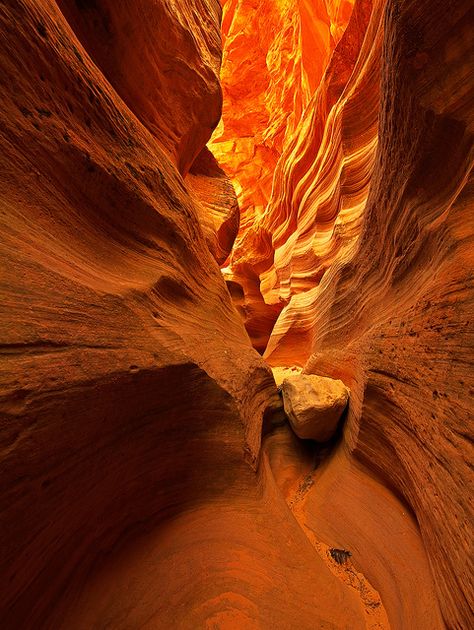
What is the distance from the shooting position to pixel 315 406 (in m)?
2.88

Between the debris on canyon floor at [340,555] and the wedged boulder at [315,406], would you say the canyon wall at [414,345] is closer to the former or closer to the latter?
the debris on canyon floor at [340,555]

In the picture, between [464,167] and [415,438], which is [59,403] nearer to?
[415,438]

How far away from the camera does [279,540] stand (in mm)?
2002

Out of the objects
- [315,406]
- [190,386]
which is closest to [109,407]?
[190,386]

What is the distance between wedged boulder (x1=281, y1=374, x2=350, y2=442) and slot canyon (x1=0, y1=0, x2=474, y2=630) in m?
0.04

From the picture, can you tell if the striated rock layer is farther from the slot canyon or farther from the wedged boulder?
the wedged boulder

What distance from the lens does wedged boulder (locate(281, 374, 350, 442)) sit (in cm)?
290

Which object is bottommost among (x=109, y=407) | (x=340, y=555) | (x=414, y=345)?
(x=340, y=555)

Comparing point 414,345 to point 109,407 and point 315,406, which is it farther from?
point 109,407

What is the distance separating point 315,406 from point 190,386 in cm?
144

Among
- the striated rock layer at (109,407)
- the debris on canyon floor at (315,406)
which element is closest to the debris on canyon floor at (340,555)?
the striated rock layer at (109,407)

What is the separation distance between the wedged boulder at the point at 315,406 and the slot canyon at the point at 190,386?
0.04m

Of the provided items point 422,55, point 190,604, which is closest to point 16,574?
point 190,604

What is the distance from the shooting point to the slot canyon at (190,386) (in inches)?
53.5
